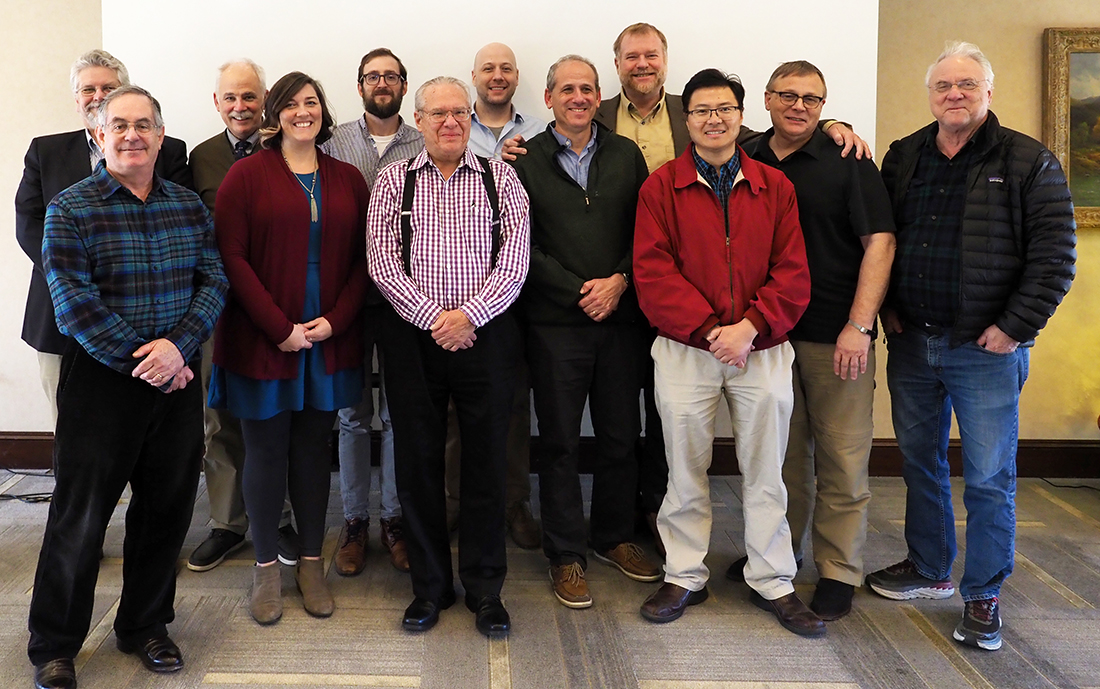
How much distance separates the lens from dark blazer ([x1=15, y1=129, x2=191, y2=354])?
2.89m

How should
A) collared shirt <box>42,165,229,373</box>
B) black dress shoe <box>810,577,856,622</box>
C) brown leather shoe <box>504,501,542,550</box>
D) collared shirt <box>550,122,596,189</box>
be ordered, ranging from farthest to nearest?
brown leather shoe <box>504,501,542,550</box> → collared shirt <box>550,122,596,189</box> → black dress shoe <box>810,577,856,622</box> → collared shirt <box>42,165,229,373</box>

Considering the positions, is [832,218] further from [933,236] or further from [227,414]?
[227,414]

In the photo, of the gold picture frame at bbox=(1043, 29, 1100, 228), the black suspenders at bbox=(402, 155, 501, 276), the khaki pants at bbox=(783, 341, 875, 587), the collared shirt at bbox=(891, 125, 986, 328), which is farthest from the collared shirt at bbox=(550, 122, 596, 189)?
→ the gold picture frame at bbox=(1043, 29, 1100, 228)

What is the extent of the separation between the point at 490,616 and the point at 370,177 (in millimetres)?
1622

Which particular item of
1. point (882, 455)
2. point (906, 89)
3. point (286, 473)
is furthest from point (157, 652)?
point (906, 89)

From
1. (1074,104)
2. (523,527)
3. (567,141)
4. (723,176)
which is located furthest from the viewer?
(1074,104)

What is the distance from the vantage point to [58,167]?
2891 mm

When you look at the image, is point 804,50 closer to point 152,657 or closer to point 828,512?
point 828,512

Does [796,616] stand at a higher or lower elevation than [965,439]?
lower

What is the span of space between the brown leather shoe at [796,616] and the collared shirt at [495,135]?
1.90 metres

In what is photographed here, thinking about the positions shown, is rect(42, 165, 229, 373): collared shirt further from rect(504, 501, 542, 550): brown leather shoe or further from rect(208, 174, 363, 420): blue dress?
rect(504, 501, 542, 550): brown leather shoe

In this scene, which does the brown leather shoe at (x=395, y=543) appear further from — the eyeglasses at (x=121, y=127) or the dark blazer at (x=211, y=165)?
the eyeglasses at (x=121, y=127)

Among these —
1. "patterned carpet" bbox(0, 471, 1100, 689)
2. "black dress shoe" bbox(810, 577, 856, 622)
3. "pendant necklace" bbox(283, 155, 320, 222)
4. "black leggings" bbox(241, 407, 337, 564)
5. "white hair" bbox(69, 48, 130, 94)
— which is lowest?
"patterned carpet" bbox(0, 471, 1100, 689)

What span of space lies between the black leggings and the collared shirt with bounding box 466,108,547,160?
1.23 meters
